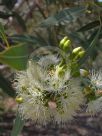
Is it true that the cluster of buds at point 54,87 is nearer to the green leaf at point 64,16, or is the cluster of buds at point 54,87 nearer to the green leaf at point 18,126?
the green leaf at point 18,126

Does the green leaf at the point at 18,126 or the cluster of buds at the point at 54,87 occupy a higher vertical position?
the cluster of buds at the point at 54,87

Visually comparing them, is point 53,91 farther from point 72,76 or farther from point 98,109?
point 98,109

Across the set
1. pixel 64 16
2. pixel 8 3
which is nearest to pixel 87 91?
pixel 64 16

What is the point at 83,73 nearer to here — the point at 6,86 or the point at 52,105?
the point at 52,105

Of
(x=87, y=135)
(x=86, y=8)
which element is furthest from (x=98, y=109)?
(x=87, y=135)

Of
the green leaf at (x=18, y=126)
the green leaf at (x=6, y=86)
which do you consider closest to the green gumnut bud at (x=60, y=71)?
the green leaf at (x=18, y=126)
